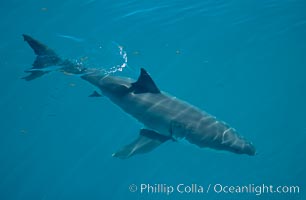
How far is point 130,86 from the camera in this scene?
372 inches

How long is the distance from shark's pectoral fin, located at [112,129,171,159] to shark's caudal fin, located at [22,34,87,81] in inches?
151

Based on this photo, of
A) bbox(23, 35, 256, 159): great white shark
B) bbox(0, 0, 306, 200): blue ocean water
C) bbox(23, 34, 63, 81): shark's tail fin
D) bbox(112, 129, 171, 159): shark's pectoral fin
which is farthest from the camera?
bbox(0, 0, 306, 200): blue ocean water

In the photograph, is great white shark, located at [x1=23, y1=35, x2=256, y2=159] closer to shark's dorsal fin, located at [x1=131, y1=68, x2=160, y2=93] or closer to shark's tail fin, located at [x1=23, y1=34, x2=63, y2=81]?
shark's dorsal fin, located at [x1=131, y1=68, x2=160, y2=93]

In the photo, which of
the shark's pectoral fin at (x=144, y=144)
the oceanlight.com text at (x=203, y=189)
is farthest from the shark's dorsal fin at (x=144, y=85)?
the oceanlight.com text at (x=203, y=189)

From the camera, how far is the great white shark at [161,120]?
7.78 metres

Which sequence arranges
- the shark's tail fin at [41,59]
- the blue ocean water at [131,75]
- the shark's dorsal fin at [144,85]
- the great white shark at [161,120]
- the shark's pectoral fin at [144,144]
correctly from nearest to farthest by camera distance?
1. the great white shark at [161,120]
2. the shark's pectoral fin at [144,144]
3. the shark's dorsal fin at [144,85]
4. the shark's tail fin at [41,59]
5. the blue ocean water at [131,75]

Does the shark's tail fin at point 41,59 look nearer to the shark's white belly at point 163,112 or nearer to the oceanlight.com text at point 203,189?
the shark's white belly at point 163,112

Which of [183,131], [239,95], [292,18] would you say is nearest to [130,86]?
[183,131]

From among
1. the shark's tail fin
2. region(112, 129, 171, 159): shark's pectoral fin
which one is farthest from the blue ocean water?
region(112, 129, 171, 159): shark's pectoral fin

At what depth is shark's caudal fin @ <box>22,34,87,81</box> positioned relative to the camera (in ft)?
34.3

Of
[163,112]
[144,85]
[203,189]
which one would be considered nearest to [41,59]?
[144,85]

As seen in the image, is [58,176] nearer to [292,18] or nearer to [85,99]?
[85,99]

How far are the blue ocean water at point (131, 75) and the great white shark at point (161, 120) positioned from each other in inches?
269

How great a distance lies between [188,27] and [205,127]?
467 inches
